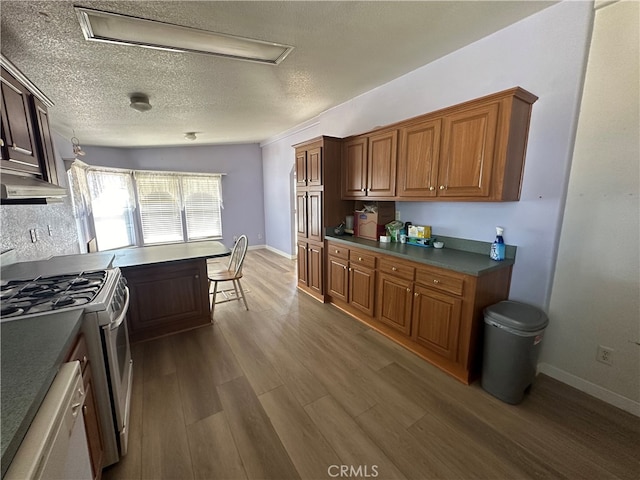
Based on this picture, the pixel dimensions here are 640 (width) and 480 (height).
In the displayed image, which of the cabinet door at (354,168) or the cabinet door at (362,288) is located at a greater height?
the cabinet door at (354,168)

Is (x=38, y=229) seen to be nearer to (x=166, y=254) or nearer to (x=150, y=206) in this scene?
(x=166, y=254)

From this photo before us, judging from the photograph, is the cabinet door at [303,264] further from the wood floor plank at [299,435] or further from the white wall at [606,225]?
the white wall at [606,225]

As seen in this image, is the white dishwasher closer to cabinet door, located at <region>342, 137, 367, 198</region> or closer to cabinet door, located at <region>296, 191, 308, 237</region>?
cabinet door, located at <region>342, 137, 367, 198</region>

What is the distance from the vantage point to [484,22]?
6.47 ft

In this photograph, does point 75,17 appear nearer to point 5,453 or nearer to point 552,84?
point 5,453

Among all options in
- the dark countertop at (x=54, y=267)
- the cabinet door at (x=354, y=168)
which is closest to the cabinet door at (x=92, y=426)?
the dark countertop at (x=54, y=267)

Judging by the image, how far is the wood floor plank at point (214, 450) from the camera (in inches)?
57.4

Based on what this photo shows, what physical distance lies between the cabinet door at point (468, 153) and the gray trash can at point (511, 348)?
90 centimetres

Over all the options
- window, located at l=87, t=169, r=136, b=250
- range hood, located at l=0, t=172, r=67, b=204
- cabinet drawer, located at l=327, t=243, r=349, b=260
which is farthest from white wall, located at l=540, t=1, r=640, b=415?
window, located at l=87, t=169, r=136, b=250

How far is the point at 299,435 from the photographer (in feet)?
5.51

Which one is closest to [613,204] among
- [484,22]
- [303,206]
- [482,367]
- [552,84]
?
[552,84]

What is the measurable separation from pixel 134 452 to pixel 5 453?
1.25 meters

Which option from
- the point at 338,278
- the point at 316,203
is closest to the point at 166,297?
the point at 338,278

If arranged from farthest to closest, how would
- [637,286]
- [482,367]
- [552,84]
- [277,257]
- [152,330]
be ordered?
[277,257] → [152,330] → [482,367] → [552,84] → [637,286]
